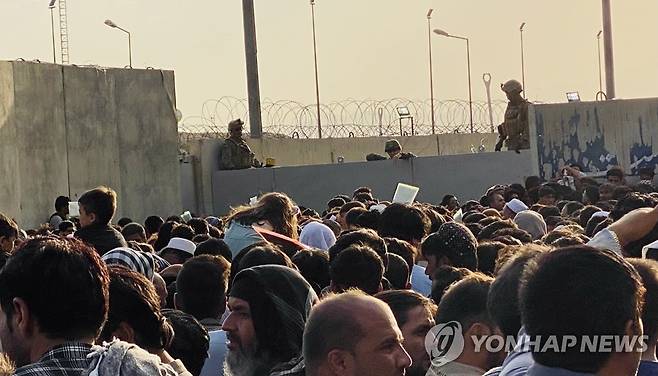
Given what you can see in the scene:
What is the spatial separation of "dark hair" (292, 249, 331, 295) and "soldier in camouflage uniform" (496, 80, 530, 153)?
17160 millimetres

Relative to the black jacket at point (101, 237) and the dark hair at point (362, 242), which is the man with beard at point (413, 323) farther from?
the black jacket at point (101, 237)

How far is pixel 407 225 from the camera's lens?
863 centimetres

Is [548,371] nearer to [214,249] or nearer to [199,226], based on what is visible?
[214,249]

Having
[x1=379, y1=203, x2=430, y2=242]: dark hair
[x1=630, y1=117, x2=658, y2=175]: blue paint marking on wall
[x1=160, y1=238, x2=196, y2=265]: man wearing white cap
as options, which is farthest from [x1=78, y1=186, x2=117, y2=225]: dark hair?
[x1=630, y1=117, x2=658, y2=175]: blue paint marking on wall

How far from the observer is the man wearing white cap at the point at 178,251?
9.07 metres

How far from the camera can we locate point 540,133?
22.3m

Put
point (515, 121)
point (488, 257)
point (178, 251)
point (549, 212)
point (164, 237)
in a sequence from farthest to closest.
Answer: point (515, 121)
point (549, 212)
point (164, 237)
point (178, 251)
point (488, 257)

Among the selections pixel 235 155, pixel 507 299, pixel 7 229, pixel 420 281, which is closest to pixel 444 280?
pixel 420 281

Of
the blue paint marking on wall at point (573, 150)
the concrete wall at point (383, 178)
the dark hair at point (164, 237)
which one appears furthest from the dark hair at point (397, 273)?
the concrete wall at point (383, 178)

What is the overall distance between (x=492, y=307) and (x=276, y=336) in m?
0.84

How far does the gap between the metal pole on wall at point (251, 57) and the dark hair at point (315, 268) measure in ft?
68.3

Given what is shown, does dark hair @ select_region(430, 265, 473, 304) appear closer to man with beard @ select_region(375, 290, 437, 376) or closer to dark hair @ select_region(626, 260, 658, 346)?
man with beard @ select_region(375, 290, 437, 376)

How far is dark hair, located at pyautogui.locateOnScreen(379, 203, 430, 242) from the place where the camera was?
28.2ft

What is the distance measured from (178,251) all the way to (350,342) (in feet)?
17.5
